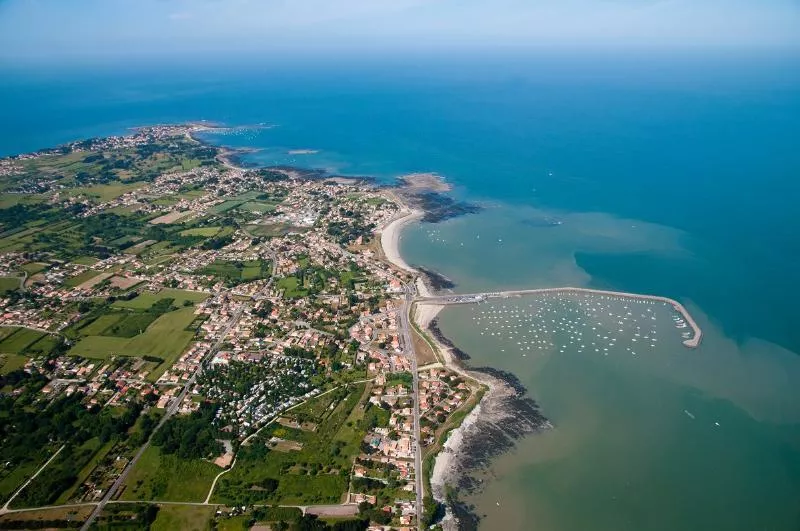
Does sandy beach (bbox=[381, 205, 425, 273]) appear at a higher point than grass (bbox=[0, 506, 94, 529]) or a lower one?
higher

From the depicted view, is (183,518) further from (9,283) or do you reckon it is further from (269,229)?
(269,229)

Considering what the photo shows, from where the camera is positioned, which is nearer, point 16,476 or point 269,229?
point 16,476

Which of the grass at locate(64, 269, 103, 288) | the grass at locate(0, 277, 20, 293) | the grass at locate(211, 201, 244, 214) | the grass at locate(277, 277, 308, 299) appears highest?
the grass at locate(211, 201, 244, 214)

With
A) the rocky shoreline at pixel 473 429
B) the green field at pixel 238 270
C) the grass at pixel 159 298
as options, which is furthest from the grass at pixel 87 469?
the green field at pixel 238 270

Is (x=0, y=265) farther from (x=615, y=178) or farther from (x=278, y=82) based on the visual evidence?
(x=278, y=82)

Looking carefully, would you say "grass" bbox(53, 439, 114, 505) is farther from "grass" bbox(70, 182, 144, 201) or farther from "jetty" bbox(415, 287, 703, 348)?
"grass" bbox(70, 182, 144, 201)

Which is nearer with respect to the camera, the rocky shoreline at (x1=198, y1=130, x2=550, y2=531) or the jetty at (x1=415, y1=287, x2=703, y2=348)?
the rocky shoreline at (x1=198, y1=130, x2=550, y2=531)

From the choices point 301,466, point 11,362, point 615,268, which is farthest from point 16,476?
point 615,268

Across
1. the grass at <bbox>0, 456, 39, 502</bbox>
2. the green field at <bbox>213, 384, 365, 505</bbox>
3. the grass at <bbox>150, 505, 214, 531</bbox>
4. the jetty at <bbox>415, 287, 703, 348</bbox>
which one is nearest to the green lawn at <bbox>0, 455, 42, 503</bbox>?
the grass at <bbox>0, 456, 39, 502</bbox>
